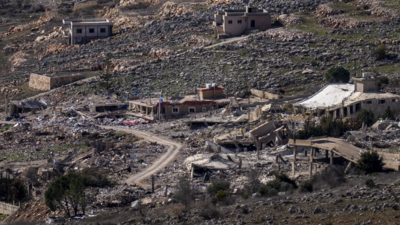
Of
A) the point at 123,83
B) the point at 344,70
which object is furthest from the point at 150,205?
the point at 123,83

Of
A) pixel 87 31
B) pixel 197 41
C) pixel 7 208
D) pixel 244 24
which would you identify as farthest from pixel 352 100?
pixel 87 31

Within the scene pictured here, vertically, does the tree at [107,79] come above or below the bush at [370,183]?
below

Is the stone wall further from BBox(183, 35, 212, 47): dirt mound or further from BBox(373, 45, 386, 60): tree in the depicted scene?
BBox(373, 45, 386, 60): tree

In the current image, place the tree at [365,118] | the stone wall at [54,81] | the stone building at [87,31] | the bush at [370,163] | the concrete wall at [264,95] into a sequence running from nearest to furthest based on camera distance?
the bush at [370,163] < the tree at [365,118] < the concrete wall at [264,95] < the stone wall at [54,81] < the stone building at [87,31]

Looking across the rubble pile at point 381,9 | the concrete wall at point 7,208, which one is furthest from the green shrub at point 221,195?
the rubble pile at point 381,9

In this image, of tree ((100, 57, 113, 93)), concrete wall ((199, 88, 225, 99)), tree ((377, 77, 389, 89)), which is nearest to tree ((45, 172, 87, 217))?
concrete wall ((199, 88, 225, 99))

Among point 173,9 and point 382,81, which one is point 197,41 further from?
point 382,81

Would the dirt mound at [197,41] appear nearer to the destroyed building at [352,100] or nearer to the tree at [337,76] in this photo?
the tree at [337,76]
